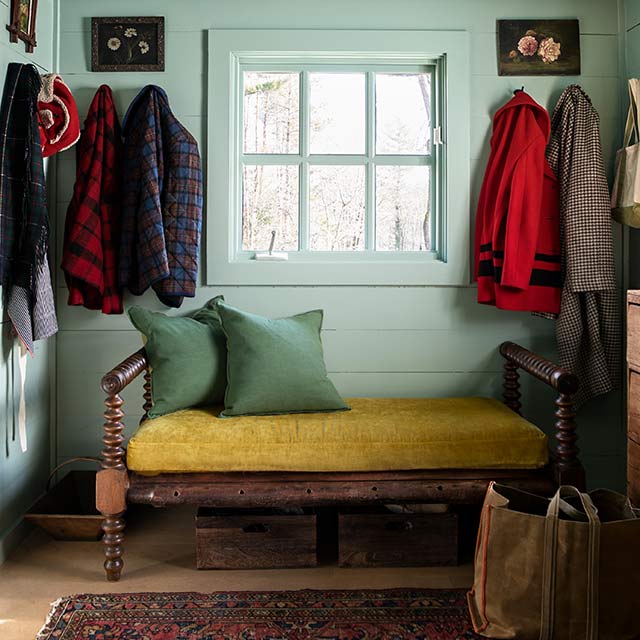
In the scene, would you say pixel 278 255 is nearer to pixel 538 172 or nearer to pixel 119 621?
pixel 538 172

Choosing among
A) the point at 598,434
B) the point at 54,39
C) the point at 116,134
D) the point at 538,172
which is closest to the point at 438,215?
the point at 538,172

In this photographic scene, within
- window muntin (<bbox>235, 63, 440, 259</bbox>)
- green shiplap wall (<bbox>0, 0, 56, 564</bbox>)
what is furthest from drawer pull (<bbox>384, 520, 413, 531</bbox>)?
green shiplap wall (<bbox>0, 0, 56, 564</bbox>)

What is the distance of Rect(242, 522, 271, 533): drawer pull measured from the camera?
2.45 metres

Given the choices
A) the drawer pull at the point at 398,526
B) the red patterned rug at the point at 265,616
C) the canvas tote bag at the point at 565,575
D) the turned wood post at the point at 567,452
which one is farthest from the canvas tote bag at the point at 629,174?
the red patterned rug at the point at 265,616

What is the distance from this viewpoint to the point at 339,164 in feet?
10.3

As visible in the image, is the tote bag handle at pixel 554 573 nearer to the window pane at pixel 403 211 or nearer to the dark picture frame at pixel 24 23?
the window pane at pixel 403 211

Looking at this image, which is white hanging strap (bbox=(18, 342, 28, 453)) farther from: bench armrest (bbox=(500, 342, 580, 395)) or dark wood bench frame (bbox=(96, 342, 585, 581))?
bench armrest (bbox=(500, 342, 580, 395))

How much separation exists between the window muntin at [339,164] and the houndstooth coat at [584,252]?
1.87 ft

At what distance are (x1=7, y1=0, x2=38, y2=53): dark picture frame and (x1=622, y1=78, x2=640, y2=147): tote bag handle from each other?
2438 millimetres

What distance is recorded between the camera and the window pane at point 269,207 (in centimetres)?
314

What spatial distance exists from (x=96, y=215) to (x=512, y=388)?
1.96 m

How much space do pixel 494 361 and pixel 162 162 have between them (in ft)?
5.66

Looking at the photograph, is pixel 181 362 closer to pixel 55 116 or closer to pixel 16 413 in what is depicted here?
pixel 16 413

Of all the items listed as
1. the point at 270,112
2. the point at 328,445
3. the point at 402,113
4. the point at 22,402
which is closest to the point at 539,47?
the point at 402,113
